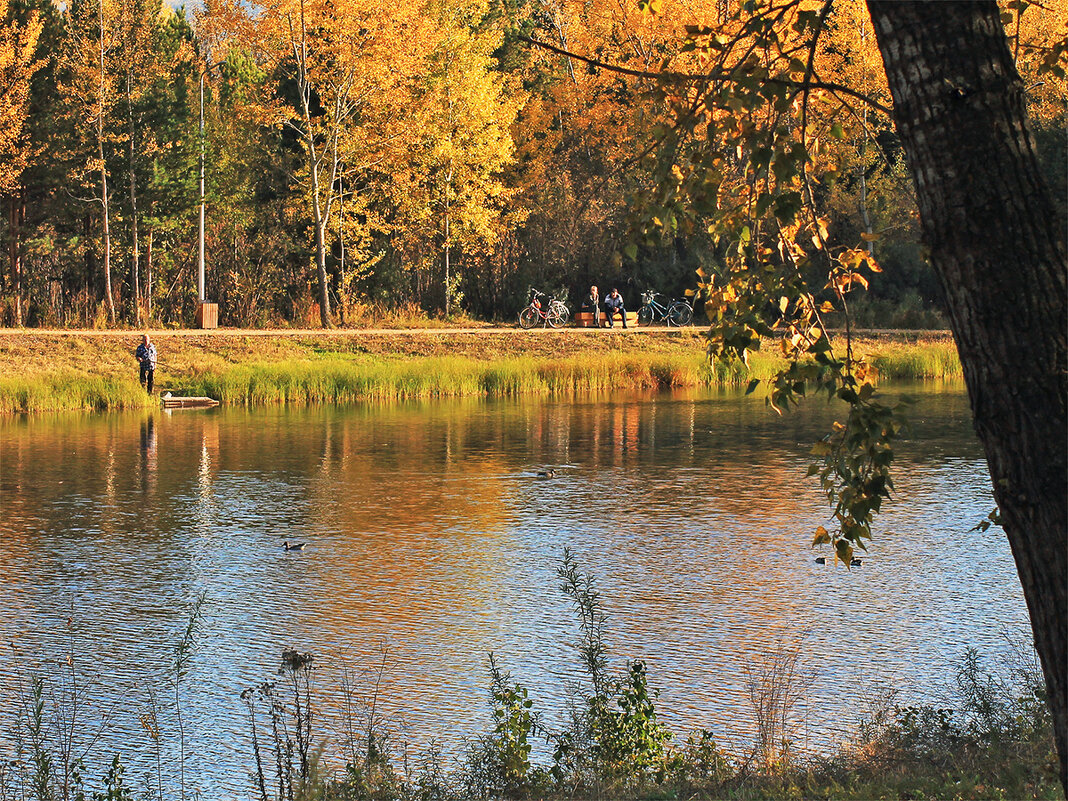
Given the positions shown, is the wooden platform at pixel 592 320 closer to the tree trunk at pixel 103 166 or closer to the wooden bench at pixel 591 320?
the wooden bench at pixel 591 320

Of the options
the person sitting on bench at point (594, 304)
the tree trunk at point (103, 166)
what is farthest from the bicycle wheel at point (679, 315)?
the tree trunk at point (103, 166)

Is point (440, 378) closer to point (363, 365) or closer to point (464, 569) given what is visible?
point (363, 365)

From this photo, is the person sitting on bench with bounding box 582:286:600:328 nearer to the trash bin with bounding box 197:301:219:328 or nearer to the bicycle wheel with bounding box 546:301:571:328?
the bicycle wheel with bounding box 546:301:571:328

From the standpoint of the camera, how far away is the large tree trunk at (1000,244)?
425cm

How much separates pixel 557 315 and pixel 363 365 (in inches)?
371

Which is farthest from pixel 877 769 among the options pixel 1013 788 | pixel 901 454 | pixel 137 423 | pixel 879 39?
pixel 137 423

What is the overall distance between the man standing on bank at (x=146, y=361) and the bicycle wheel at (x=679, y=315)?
18.4 m

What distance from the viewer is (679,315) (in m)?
45.7

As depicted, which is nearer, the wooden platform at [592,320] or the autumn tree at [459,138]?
the wooden platform at [592,320]

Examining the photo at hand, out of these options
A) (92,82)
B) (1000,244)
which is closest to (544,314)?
(92,82)

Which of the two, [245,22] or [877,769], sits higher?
[245,22]

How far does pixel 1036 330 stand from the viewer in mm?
4250

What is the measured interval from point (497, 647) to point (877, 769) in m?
4.37

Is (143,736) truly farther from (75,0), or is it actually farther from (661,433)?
(75,0)
